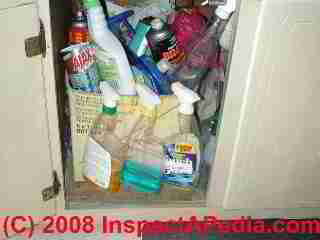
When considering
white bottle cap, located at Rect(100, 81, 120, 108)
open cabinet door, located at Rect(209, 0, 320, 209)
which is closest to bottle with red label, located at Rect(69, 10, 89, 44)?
white bottle cap, located at Rect(100, 81, 120, 108)

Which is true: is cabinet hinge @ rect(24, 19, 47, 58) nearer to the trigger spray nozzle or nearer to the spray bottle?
the trigger spray nozzle

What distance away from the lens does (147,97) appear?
42.5 inches

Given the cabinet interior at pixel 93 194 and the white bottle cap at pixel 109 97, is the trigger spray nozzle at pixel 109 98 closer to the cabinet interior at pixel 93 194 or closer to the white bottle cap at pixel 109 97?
the white bottle cap at pixel 109 97

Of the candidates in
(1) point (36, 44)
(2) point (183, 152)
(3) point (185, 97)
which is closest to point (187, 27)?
(3) point (185, 97)

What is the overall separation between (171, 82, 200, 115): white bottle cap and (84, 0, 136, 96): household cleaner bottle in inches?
4.4

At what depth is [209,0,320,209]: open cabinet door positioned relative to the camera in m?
0.88

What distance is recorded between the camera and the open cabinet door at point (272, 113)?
0.88 meters

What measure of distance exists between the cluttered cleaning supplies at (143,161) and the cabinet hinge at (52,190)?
18 centimetres

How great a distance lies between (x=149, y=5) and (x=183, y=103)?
365mm

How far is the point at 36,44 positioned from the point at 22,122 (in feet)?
0.58

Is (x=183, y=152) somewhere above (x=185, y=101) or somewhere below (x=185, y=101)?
below

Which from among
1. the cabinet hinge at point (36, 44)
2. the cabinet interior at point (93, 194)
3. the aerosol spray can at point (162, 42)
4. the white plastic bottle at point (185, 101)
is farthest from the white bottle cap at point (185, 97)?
the cabinet hinge at point (36, 44)

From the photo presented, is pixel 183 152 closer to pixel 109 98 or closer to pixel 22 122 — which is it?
pixel 109 98

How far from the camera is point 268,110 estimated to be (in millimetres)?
991
